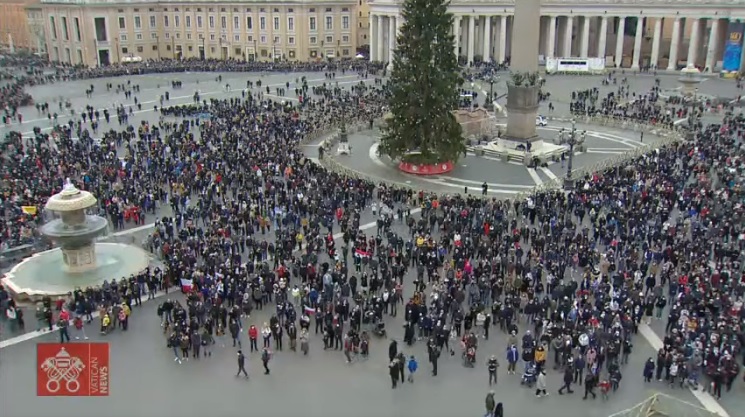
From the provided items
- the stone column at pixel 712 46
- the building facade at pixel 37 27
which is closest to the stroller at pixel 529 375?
the stone column at pixel 712 46

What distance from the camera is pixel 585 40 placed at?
252 feet

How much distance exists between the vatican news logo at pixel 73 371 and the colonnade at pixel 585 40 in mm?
61624

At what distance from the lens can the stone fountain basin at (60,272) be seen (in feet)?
70.6

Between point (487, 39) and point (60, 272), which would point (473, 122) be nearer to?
point (60, 272)

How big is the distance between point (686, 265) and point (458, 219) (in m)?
8.19

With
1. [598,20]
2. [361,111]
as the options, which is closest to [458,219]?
[361,111]

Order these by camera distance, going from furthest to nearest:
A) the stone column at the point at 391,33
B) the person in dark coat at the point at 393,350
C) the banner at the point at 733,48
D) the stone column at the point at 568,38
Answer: the stone column at the point at 391,33 < the stone column at the point at 568,38 < the banner at the point at 733,48 < the person in dark coat at the point at 393,350

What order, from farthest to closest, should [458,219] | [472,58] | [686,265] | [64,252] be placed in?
[472,58] → [458,219] → [64,252] → [686,265]

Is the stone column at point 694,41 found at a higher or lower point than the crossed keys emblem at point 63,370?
higher

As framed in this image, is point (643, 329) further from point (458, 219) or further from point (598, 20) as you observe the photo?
point (598, 20)

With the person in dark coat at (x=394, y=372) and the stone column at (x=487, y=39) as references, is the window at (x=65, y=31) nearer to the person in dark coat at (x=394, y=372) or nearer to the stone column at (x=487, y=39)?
the stone column at (x=487, y=39)

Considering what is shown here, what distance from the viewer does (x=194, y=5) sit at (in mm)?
92750

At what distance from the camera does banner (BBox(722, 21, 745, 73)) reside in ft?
218

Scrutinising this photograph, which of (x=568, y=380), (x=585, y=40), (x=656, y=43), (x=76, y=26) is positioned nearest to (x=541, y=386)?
(x=568, y=380)
